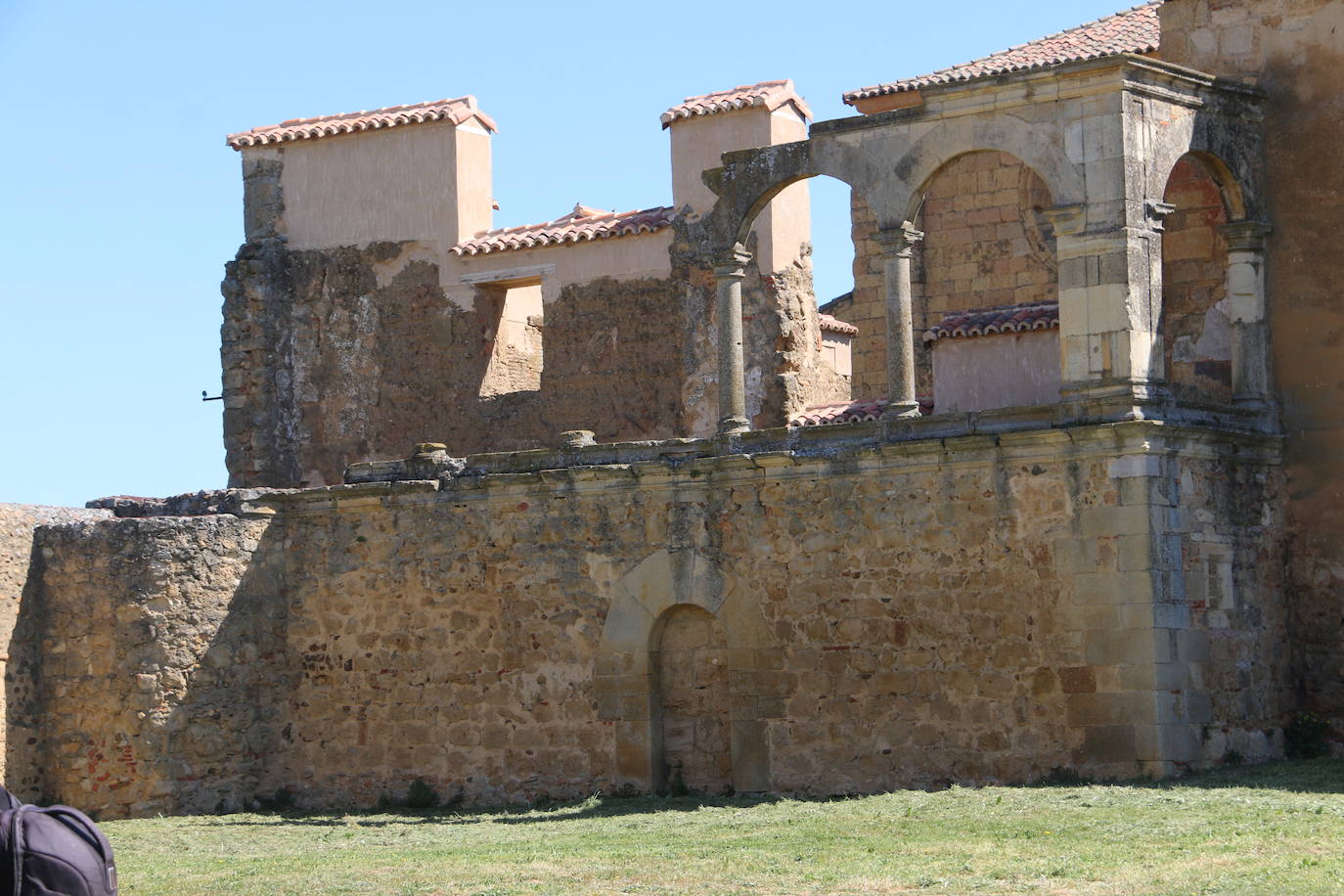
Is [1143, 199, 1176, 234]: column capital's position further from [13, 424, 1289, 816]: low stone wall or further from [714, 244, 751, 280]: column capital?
[714, 244, 751, 280]: column capital

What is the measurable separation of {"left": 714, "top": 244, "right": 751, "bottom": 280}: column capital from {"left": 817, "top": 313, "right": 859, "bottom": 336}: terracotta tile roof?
17.5 ft

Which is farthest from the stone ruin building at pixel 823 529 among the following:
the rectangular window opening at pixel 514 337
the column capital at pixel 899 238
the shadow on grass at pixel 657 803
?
the rectangular window opening at pixel 514 337

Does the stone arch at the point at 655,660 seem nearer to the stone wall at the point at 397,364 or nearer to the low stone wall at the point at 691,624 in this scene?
the low stone wall at the point at 691,624

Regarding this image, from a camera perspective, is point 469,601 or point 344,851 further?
point 469,601

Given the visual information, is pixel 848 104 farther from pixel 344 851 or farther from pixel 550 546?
pixel 344 851

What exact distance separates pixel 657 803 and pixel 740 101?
26.9 ft

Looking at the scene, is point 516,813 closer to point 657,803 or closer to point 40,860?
point 657,803

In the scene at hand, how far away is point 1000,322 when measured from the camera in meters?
20.6

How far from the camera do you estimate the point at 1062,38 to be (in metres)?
23.0

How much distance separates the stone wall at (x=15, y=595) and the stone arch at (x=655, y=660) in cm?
544

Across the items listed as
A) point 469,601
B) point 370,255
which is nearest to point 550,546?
point 469,601

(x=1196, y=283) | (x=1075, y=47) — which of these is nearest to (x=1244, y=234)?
(x=1196, y=283)

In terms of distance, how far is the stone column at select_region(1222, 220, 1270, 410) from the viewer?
60.8 ft

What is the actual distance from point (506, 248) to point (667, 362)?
2349mm
